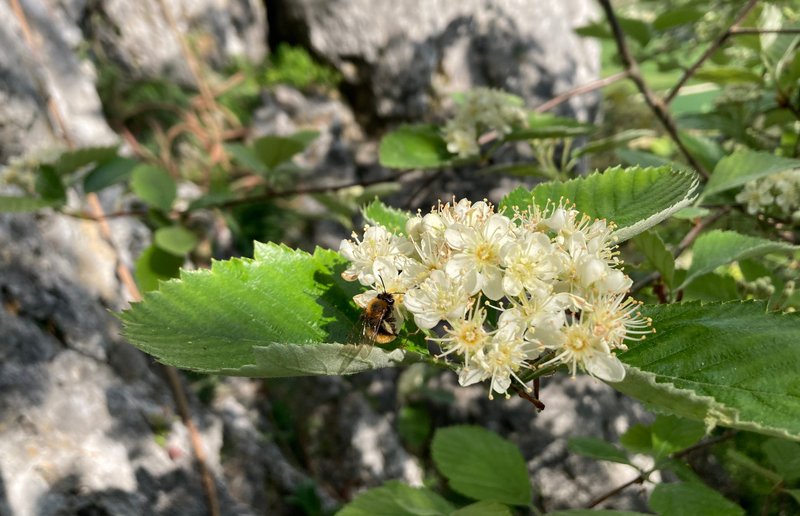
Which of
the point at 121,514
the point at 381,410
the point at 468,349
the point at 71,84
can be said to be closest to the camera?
the point at 468,349

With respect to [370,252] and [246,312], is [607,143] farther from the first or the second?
[246,312]

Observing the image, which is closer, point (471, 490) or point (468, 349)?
point (468, 349)

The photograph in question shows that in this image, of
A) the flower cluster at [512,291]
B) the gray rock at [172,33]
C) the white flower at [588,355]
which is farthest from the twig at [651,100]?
the gray rock at [172,33]

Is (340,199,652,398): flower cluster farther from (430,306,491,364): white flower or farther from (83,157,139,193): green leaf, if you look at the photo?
(83,157,139,193): green leaf

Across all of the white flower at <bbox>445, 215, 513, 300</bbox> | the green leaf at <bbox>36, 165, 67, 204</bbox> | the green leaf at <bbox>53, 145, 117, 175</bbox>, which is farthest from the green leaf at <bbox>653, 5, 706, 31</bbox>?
the green leaf at <bbox>36, 165, 67, 204</bbox>

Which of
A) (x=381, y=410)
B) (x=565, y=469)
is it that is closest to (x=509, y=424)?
(x=565, y=469)

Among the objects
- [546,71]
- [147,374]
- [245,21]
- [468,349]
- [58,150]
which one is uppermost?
[245,21]

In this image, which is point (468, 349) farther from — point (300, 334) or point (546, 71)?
point (546, 71)
